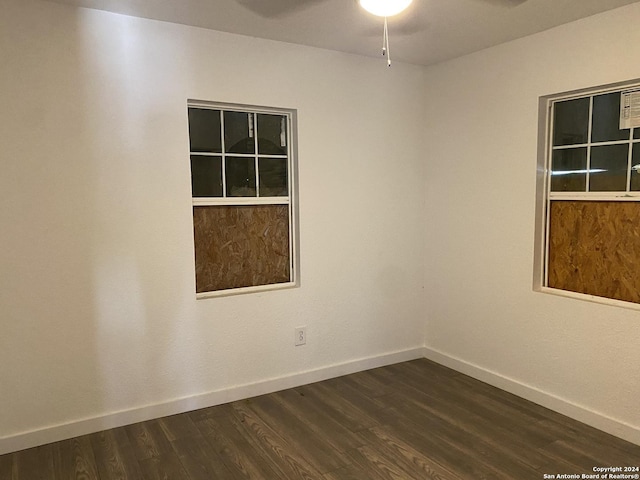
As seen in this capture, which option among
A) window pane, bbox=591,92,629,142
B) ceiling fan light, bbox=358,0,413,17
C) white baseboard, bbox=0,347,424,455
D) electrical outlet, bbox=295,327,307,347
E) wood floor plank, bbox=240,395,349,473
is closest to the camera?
ceiling fan light, bbox=358,0,413,17

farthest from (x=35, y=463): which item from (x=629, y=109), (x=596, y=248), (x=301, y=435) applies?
(x=629, y=109)

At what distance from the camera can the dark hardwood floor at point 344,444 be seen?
8.07ft

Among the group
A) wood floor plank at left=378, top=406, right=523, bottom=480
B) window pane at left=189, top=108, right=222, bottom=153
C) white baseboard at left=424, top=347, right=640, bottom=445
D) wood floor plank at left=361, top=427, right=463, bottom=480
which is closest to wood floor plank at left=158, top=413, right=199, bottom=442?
wood floor plank at left=361, top=427, right=463, bottom=480

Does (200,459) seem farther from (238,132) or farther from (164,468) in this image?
(238,132)

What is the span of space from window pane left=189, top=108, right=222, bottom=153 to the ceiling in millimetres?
522

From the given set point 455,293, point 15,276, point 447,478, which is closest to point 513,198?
point 455,293

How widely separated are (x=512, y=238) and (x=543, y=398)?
1.07m

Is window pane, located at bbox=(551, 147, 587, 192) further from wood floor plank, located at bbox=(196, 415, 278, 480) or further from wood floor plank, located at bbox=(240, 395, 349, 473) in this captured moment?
wood floor plank, located at bbox=(196, 415, 278, 480)

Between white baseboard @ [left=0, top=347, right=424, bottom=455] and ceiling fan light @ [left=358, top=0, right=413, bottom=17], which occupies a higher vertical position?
ceiling fan light @ [left=358, top=0, right=413, bottom=17]

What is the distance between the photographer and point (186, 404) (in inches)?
122

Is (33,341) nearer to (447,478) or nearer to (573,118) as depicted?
(447,478)

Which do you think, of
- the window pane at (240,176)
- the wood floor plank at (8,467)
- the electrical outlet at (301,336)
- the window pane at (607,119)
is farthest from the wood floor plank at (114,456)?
the window pane at (607,119)

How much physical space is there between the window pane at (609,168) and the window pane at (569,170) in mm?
54

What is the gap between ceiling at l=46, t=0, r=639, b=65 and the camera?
2600 mm
